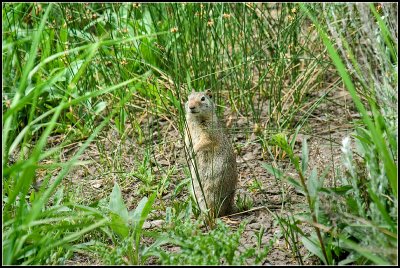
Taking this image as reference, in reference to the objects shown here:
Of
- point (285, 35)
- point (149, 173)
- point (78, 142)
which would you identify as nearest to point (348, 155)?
point (149, 173)

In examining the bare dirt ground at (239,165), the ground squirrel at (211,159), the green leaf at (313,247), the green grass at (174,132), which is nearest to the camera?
the green grass at (174,132)

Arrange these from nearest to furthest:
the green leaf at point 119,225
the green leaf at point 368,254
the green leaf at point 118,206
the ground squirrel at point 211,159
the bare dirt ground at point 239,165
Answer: the green leaf at point 368,254
the green leaf at point 119,225
the green leaf at point 118,206
the bare dirt ground at point 239,165
the ground squirrel at point 211,159

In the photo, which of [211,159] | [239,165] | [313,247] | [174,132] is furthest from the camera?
[174,132]

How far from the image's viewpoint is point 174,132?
239 inches

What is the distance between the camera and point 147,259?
4.05m

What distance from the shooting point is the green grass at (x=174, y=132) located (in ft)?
11.3

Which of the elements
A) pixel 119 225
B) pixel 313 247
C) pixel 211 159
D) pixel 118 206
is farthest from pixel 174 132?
pixel 313 247

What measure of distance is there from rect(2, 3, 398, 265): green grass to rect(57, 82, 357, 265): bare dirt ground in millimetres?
22

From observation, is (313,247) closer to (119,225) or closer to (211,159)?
(119,225)

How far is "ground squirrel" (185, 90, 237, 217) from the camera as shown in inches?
190

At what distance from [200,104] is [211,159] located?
403mm

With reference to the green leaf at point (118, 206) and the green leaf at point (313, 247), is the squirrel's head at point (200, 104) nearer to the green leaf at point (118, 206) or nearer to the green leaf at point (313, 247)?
the green leaf at point (118, 206)

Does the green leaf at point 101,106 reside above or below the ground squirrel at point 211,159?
above

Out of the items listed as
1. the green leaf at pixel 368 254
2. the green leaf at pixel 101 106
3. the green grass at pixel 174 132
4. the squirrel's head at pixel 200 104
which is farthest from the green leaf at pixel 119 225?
the squirrel's head at pixel 200 104
